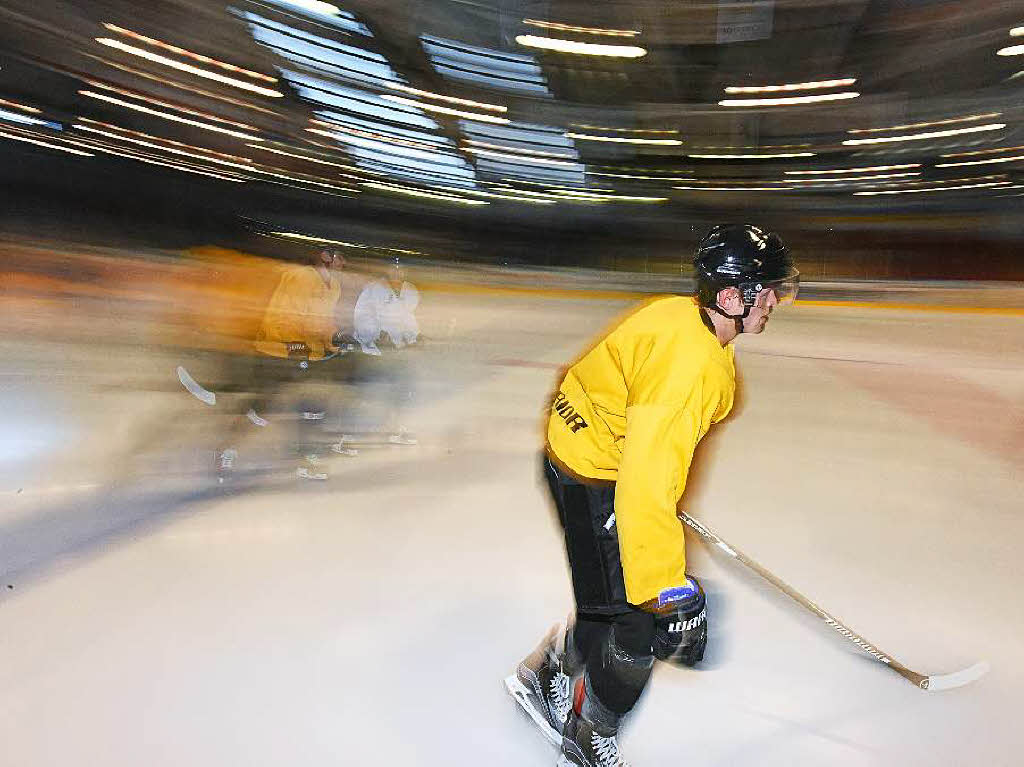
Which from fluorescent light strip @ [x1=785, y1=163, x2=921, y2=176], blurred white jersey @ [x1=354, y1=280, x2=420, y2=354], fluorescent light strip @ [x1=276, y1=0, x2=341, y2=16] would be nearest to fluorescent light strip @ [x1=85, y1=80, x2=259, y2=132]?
fluorescent light strip @ [x1=276, y1=0, x2=341, y2=16]

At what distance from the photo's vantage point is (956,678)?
1.83m

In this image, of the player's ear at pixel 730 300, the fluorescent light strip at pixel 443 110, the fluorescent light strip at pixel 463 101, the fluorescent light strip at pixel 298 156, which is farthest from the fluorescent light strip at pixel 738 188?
the player's ear at pixel 730 300

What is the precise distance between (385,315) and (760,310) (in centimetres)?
300

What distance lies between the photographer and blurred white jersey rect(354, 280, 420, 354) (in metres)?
3.85

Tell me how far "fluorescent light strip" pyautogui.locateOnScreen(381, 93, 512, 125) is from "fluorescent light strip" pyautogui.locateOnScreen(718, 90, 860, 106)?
691 cm

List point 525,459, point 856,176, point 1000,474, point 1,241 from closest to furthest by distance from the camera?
point 1000,474 < point 525,459 < point 1,241 < point 856,176

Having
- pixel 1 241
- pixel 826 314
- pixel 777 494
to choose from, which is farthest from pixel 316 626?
pixel 1 241

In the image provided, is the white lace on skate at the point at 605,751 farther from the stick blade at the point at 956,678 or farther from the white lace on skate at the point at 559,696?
the stick blade at the point at 956,678

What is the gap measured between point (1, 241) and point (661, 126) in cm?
1815

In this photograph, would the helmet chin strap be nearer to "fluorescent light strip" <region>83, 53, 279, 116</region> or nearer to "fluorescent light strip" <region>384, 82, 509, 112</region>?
"fluorescent light strip" <region>83, 53, 279, 116</region>

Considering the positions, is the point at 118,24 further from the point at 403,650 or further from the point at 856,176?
the point at 856,176

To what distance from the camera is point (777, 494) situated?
3383 millimetres

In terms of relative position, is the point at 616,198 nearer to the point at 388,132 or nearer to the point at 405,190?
the point at 405,190

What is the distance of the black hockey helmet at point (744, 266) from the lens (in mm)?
1243
